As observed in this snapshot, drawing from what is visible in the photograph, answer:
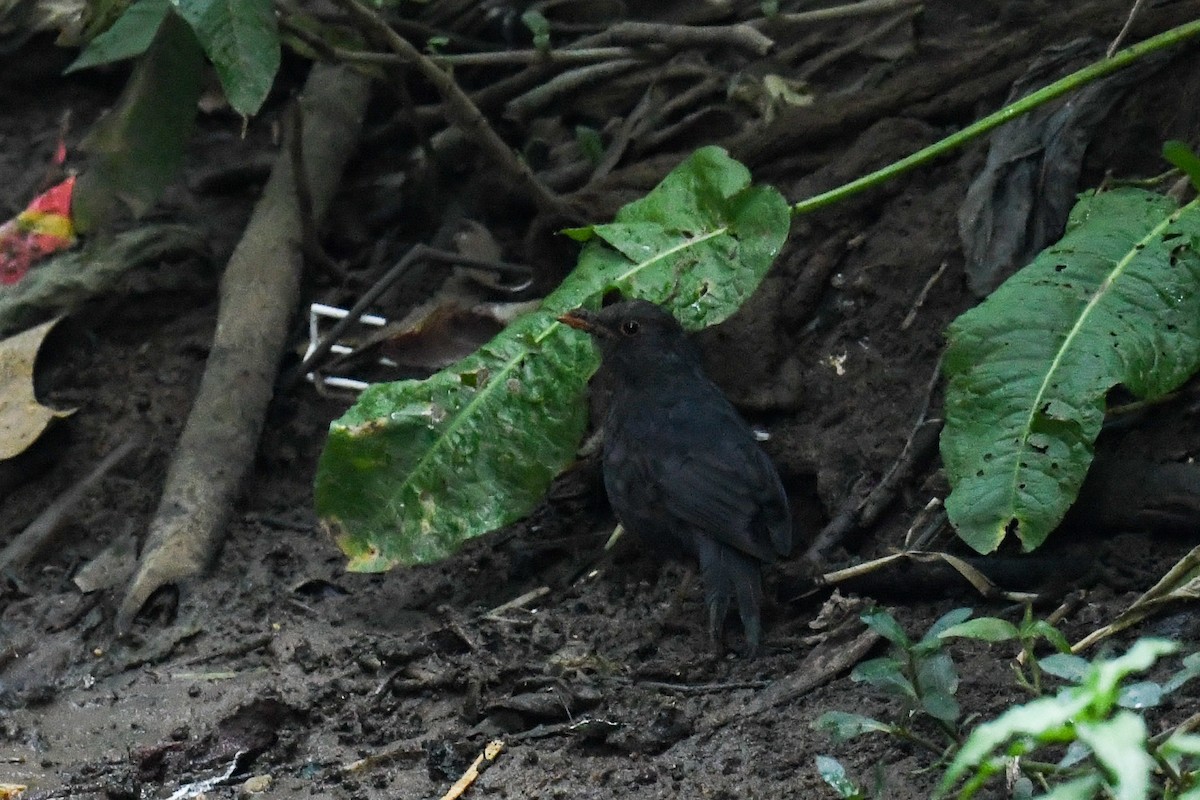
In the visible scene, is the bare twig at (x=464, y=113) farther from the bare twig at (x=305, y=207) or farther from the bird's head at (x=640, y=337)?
the bird's head at (x=640, y=337)

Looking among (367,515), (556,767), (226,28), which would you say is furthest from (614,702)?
(226,28)

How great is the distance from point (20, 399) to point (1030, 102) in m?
3.61

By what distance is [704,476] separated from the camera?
480 cm

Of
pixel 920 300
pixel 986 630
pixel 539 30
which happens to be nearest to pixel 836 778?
pixel 986 630

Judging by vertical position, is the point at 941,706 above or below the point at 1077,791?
below

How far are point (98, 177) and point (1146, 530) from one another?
3745 mm

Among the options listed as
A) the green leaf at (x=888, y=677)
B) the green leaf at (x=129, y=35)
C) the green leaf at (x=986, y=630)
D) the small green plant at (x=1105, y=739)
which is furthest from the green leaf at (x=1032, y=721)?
the green leaf at (x=129, y=35)

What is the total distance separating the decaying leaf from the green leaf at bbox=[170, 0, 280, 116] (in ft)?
5.16

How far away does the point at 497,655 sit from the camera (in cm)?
443

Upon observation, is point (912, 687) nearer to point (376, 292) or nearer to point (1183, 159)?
point (1183, 159)

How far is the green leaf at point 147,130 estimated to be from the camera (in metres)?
5.36

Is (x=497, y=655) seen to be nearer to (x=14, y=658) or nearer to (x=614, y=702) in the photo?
(x=614, y=702)

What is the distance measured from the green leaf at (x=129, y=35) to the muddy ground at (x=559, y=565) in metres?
1.24

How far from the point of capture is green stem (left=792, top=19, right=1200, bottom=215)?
4633 mm
